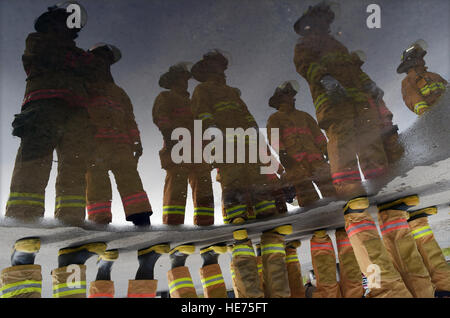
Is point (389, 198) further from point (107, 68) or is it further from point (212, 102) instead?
point (107, 68)

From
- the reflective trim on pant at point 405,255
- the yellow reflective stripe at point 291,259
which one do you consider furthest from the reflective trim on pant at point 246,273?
the yellow reflective stripe at point 291,259

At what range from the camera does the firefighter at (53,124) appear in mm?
1564

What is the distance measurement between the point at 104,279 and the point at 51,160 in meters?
1.36

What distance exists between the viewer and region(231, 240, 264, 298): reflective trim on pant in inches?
93.7

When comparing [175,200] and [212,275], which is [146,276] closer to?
[212,275]

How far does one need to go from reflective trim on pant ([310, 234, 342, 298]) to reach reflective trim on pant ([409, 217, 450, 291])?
0.85 m

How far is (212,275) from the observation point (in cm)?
294

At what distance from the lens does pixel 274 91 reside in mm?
1917

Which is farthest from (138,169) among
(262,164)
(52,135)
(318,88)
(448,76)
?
(448,76)

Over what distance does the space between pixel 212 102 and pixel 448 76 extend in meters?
1.49

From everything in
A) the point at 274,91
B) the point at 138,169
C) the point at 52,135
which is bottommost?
the point at 138,169

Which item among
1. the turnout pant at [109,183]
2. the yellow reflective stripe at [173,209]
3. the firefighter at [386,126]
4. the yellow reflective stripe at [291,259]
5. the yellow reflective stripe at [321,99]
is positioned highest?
the yellow reflective stripe at [321,99]

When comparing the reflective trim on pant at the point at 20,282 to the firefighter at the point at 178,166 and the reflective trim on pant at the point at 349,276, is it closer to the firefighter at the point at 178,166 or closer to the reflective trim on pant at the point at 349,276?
the firefighter at the point at 178,166

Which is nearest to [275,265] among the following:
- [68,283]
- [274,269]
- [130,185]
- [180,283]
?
[274,269]
